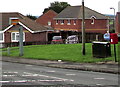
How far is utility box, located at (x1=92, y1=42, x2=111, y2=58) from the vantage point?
19.0 m

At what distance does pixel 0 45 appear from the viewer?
36531mm

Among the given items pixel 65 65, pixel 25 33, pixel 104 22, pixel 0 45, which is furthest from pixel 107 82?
pixel 104 22

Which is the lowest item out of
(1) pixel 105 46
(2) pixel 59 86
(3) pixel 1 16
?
(2) pixel 59 86

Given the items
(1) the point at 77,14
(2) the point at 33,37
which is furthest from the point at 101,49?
(1) the point at 77,14

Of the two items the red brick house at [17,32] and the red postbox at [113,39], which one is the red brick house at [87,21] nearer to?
the red brick house at [17,32]

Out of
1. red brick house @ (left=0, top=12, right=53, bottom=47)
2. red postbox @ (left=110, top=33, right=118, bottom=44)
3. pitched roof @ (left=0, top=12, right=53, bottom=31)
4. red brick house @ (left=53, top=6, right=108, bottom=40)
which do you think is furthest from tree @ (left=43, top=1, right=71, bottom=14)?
red postbox @ (left=110, top=33, right=118, bottom=44)

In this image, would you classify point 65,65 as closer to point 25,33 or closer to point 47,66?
point 47,66

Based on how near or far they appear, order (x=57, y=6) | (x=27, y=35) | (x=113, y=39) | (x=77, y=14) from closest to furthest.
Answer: (x=113, y=39) < (x=27, y=35) < (x=77, y=14) < (x=57, y=6)

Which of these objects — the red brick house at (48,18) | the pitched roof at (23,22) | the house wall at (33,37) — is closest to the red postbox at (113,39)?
the pitched roof at (23,22)

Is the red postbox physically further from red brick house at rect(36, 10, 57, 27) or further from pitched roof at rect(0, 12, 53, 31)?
red brick house at rect(36, 10, 57, 27)

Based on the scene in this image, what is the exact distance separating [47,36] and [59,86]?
3694cm

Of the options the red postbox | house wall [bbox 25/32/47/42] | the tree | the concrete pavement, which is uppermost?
the tree

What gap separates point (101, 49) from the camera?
19297mm

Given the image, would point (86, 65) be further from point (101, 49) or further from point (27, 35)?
point (27, 35)
